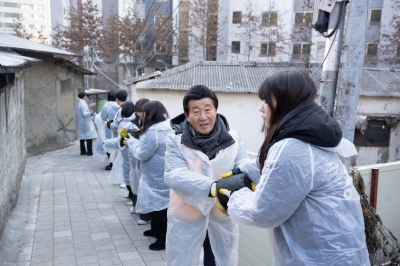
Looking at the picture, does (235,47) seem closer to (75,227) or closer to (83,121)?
(83,121)

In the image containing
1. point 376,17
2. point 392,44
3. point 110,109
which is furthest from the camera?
point 376,17

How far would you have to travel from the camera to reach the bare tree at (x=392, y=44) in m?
20.0

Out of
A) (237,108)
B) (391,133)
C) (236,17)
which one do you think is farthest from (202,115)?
(236,17)

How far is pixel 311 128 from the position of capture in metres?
1.44

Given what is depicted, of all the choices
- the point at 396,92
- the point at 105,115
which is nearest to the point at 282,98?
the point at 105,115

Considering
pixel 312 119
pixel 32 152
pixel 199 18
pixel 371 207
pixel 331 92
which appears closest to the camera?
pixel 312 119

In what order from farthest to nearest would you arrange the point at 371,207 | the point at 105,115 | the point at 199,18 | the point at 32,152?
the point at 199,18, the point at 32,152, the point at 105,115, the point at 371,207

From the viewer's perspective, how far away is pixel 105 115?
24.9 ft

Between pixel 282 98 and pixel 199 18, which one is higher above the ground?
pixel 199 18

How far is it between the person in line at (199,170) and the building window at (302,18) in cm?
2294

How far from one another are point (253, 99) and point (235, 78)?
1109mm

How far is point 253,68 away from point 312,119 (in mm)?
11853

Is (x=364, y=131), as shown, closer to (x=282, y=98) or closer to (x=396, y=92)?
(x=396, y=92)

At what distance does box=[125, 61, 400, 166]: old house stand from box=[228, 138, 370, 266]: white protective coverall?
33.7 ft
